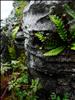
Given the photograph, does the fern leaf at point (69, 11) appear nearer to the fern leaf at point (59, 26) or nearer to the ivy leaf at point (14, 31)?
the fern leaf at point (59, 26)

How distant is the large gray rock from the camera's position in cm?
658

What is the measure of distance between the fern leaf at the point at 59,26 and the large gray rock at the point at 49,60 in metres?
0.32

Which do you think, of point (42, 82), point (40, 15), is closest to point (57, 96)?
point (42, 82)

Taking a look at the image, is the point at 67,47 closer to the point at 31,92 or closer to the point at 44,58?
the point at 44,58

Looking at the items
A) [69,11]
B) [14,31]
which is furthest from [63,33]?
[14,31]

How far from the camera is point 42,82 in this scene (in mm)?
7184

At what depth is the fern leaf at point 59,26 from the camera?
623cm

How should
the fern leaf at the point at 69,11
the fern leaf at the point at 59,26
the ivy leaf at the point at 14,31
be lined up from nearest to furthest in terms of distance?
1. the fern leaf at the point at 59,26
2. the fern leaf at the point at 69,11
3. the ivy leaf at the point at 14,31

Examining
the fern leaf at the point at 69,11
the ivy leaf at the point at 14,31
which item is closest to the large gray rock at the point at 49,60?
the fern leaf at the point at 69,11

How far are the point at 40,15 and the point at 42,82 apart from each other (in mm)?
1739

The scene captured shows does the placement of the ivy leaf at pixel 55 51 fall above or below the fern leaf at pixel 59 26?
below

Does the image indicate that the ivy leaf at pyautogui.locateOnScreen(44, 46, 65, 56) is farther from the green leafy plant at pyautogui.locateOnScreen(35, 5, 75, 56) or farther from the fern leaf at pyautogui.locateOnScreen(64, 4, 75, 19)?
the fern leaf at pyautogui.locateOnScreen(64, 4, 75, 19)

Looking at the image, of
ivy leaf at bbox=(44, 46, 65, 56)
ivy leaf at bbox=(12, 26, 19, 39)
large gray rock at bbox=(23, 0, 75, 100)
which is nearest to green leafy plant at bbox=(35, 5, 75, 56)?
ivy leaf at bbox=(44, 46, 65, 56)

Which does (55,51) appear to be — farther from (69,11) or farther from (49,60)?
(69,11)
